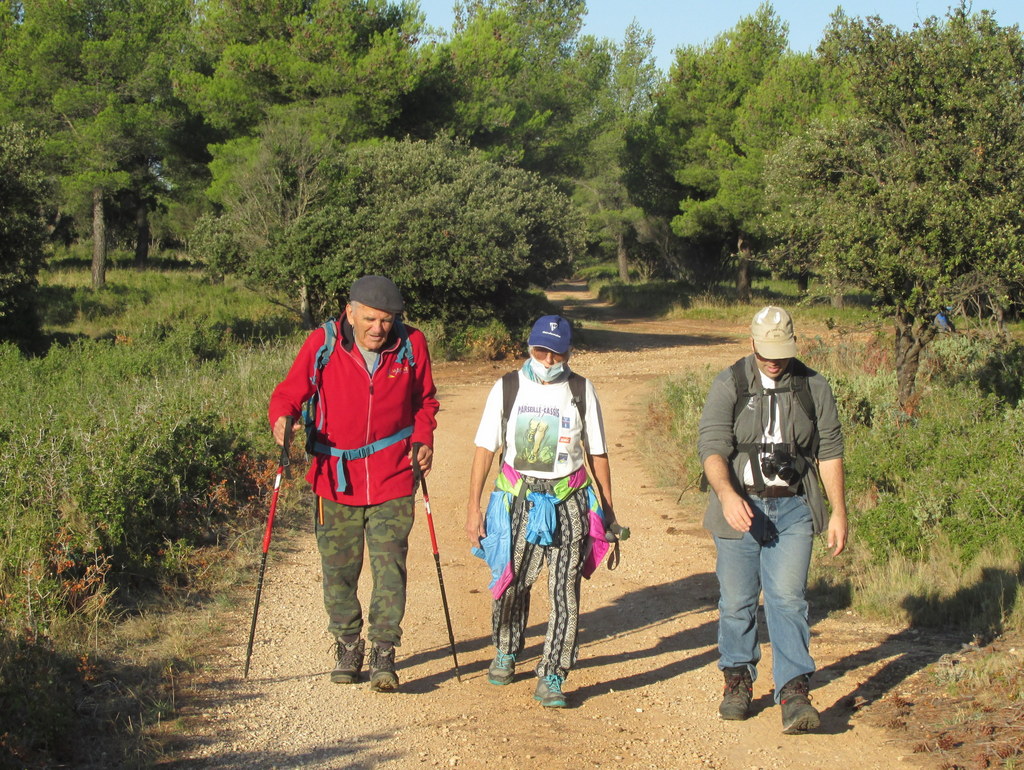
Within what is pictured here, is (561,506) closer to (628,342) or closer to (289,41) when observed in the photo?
(628,342)

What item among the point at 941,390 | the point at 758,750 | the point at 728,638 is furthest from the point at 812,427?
the point at 941,390

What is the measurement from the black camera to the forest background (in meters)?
1.50

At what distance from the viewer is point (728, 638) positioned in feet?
15.3

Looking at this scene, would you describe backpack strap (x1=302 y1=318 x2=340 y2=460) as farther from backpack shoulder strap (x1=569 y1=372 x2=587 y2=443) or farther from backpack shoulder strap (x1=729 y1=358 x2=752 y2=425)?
backpack shoulder strap (x1=729 y1=358 x2=752 y2=425)

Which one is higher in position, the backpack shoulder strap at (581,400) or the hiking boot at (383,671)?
the backpack shoulder strap at (581,400)

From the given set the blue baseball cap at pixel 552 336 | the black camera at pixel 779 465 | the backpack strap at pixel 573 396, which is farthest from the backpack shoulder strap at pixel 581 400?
the black camera at pixel 779 465

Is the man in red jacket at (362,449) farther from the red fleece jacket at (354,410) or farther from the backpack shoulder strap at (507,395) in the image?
the backpack shoulder strap at (507,395)

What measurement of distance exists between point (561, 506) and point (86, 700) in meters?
2.28

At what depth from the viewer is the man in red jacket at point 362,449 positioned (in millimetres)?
4926

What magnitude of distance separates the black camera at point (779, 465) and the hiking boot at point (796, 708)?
86 cm

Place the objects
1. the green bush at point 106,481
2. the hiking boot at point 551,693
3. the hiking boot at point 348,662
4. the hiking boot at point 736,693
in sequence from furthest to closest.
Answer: the green bush at point 106,481 → the hiking boot at point 348,662 → the hiking boot at point 551,693 → the hiking boot at point 736,693

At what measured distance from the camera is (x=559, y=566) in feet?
15.9

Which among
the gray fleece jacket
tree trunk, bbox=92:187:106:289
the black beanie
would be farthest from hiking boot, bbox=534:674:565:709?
tree trunk, bbox=92:187:106:289

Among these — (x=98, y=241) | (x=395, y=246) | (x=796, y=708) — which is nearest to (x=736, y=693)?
(x=796, y=708)
